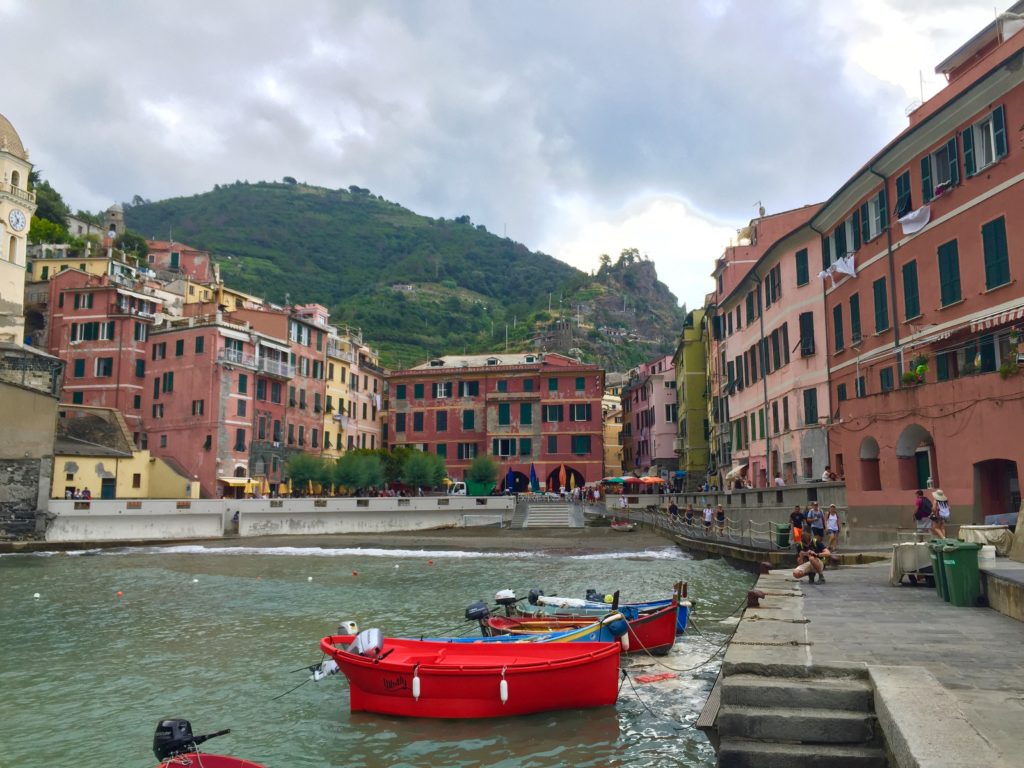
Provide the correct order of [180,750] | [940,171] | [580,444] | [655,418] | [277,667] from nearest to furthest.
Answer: [180,750], [277,667], [940,171], [580,444], [655,418]

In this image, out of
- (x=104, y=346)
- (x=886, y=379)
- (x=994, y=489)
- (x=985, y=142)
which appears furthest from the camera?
(x=104, y=346)

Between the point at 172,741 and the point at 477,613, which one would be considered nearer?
the point at 172,741

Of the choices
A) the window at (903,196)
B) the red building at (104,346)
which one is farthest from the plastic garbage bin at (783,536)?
the red building at (104,346)

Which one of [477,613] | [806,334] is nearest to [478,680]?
[477,613]

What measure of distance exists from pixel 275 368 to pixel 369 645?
2040 inches

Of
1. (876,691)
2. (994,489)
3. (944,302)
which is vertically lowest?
(876,691)

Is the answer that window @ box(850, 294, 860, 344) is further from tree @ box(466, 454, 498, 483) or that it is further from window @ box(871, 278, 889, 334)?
tree @ box(466, 454, 498, 483)

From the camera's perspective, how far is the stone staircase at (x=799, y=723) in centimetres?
729

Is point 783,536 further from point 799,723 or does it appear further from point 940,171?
point 799,723

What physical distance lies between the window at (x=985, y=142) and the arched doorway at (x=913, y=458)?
7579 millimetres

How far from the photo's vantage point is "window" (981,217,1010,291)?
21.8m

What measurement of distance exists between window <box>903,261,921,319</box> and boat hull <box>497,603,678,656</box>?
1569cm

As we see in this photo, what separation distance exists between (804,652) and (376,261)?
603 ft

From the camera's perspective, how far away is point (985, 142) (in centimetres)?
2306
